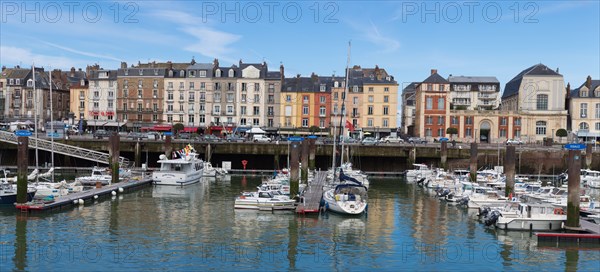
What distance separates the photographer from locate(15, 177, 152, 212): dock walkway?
4042cm

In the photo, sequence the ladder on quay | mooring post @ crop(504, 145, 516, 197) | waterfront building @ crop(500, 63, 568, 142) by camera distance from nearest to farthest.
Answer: mooring post @ crop(504, 145, 516, 197) → the ladder on quay → waterfront building @ crop(500, 63, 568, 142)

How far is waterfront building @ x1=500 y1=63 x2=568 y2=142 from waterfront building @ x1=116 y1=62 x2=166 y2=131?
51728 mm

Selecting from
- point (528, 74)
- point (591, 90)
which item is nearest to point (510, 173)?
point (528, 74)

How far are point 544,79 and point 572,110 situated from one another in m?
6.51

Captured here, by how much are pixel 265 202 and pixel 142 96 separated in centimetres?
6538

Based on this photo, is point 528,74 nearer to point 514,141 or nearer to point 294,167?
point 514,141

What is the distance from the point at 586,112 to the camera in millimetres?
98438

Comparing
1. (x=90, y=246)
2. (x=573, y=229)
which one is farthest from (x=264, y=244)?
(x=573, y=229)

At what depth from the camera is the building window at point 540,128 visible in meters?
97.1

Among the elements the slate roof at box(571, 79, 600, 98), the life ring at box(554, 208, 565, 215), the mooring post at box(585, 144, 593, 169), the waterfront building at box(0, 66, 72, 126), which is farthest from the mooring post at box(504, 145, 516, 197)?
the waterfront building at box(0, 66, 72, 126)

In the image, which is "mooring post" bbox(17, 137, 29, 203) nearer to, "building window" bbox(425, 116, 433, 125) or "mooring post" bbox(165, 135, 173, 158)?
"mooring post" bbox(165, 135, 173, 158)

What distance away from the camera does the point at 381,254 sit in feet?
104

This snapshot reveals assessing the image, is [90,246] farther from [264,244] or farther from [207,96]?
[207,96]

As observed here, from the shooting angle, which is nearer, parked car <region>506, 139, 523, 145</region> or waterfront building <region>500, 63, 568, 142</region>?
parked car <region>506, 139, 523, 145</region>
